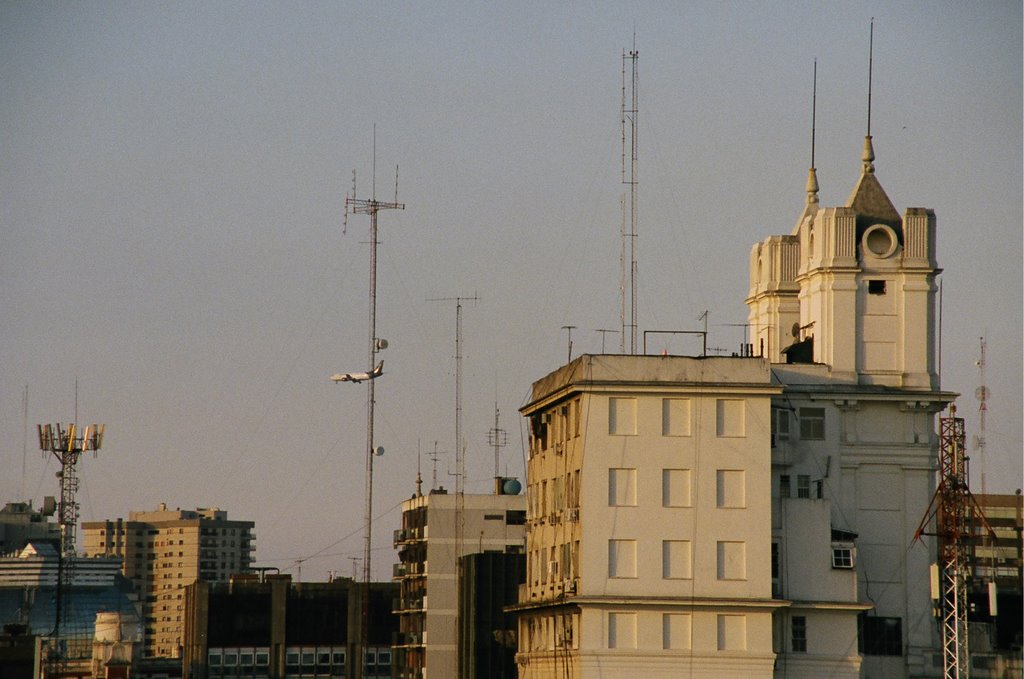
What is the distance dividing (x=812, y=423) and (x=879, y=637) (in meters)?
10.5

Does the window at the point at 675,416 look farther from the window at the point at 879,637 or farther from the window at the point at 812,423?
the window at the point at 879,637

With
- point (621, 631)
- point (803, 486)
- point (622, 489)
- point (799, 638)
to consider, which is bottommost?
point (799, 638)

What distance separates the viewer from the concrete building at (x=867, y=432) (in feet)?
299

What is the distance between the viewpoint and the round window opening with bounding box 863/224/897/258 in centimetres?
9638

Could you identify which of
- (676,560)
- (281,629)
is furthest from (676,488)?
(281,629)

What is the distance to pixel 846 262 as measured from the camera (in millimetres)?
95750

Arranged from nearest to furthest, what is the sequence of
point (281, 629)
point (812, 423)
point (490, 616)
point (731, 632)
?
point (731, 632) < point (812, 423) < point (490, 616) < point (281, 629)

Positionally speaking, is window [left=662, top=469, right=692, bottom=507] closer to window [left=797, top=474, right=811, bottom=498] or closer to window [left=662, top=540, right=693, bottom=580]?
window [left=662, top=540, right=693, bottom=580]

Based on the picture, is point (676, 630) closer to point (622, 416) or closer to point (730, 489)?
point (730, 489)

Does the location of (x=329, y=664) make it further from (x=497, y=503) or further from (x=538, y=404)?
(x=538, y=404)

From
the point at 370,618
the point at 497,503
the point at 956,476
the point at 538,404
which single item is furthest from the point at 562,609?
the point at 370,618

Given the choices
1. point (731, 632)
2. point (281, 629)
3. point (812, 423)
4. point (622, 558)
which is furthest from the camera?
point (281, 629)

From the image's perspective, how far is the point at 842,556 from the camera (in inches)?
3568

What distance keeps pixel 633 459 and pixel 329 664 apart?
4334 inches
